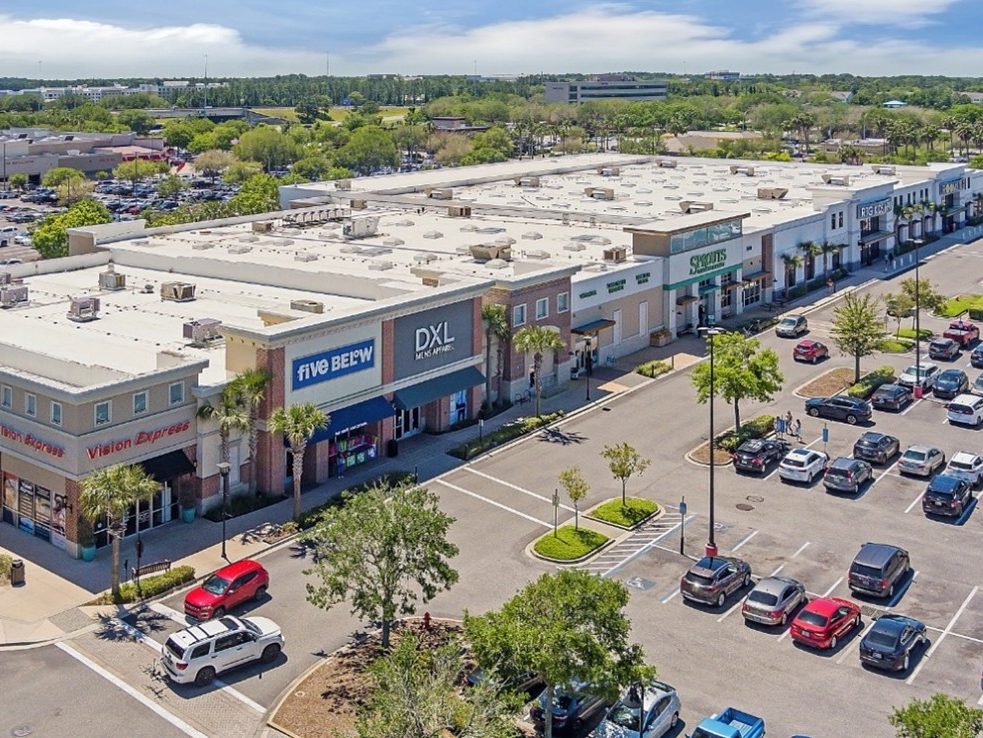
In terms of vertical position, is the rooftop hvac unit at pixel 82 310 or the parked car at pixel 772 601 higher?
the rooftop hvac unit at pixel 82 310

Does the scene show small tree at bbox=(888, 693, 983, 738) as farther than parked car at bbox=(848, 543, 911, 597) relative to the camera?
No

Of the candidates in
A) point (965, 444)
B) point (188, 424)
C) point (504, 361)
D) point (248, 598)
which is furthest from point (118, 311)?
point (965, 444)

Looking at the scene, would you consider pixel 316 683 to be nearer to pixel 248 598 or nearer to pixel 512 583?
pixel 248 598

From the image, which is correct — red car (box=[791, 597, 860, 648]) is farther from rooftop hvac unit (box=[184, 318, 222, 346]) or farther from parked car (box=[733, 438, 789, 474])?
rooftop hvac unit (box=[184, 318, 222, 346])

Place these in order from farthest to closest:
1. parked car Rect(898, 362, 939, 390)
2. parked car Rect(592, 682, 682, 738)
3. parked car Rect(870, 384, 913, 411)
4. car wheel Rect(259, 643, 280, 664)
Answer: parked car Rect(898, 362, 939, 390)
parked car Rect(870, 384, 913, 411)
car wheel Rect(259, 643, 280, 664)
parked car Rect(592, 682, 682, 738)

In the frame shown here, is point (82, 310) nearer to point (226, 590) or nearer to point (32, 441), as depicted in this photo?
point (32, 441)

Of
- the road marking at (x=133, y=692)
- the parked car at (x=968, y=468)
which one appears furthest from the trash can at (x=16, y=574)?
the parked car at (x=968, y=468)

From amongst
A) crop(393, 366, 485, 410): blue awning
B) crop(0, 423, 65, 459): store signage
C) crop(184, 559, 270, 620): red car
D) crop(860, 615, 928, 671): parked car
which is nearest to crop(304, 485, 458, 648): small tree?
crop(184, 559, 270, 620): red car

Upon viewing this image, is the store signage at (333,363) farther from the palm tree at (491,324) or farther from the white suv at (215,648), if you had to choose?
the white suv at (215,648)
